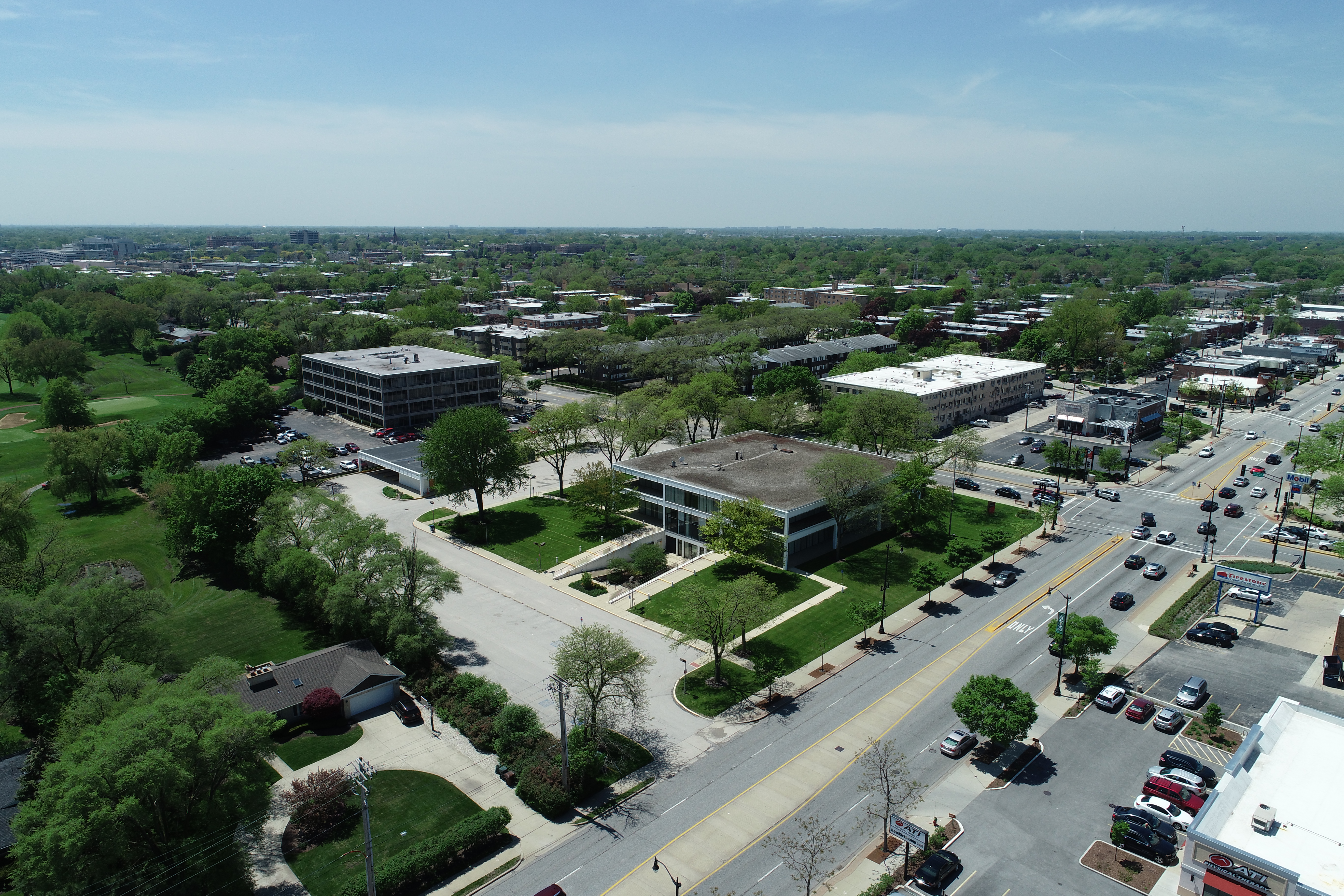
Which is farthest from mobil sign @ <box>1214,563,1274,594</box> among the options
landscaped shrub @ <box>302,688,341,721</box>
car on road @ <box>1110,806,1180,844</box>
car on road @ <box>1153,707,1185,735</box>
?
landscaped shrub @ <box>302,688,341,721</box>

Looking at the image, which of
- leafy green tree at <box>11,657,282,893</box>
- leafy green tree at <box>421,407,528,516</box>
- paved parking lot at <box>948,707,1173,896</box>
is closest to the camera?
leafy green tree at <box>11,657,282,893</box>

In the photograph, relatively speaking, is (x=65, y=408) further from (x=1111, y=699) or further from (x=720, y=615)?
(x=1111, y=699)

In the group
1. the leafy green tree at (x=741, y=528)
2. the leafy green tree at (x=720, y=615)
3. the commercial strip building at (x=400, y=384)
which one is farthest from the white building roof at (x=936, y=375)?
the leafy green tree at (x=720, y=615)

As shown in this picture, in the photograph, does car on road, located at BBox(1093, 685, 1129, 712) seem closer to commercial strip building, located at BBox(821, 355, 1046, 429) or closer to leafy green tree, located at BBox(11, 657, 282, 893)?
leafy green tree, located at BBox(11, 657, 282, 893)

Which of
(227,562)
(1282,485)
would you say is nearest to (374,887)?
(227,562)

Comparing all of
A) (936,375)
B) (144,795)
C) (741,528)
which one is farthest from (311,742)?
(936,375)

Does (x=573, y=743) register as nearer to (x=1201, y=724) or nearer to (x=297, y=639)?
(x=297, y=639)
